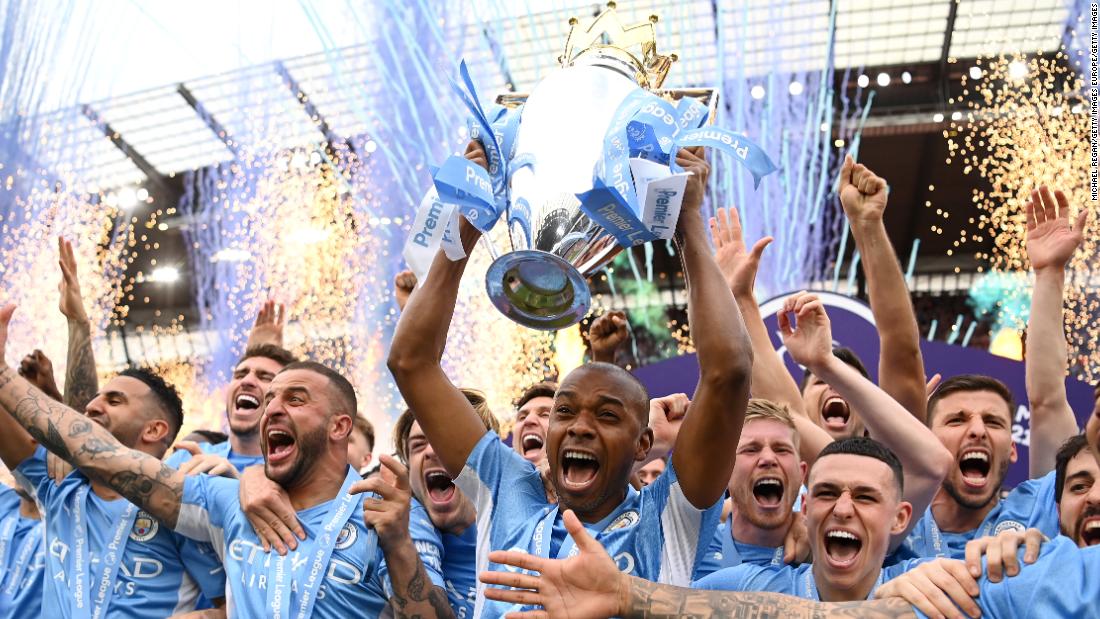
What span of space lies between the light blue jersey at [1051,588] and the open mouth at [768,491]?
1.08 meters

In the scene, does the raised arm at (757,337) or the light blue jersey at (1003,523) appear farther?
the raised arm at (757,337)

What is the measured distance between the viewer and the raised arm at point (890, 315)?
157 inches

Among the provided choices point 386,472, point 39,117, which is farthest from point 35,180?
point 386,472

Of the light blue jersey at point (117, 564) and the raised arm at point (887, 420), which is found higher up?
the raised arm at point (887, 420)

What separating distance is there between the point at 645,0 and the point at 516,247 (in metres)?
10.6

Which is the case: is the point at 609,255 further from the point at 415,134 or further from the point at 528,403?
the point at 415,134

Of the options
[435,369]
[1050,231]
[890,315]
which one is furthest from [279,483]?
[1050,231]

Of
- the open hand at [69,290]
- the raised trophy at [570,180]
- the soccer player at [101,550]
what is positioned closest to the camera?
the raised trophy at [570,180]

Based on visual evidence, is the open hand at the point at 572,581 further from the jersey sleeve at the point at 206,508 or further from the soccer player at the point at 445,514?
the jersey sleeve at the point at 206,508

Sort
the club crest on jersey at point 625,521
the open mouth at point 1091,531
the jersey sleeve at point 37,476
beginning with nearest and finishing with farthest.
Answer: the club crest on jersey at point 625,521
the open mouth at point 1091,531
the jersey sleeve at point 37,476

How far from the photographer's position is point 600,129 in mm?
2789

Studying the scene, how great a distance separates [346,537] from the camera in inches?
141

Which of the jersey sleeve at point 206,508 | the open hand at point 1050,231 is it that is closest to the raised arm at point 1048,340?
the open hand at point 1050,231

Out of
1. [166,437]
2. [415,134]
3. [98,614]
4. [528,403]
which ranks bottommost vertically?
[98,614]
